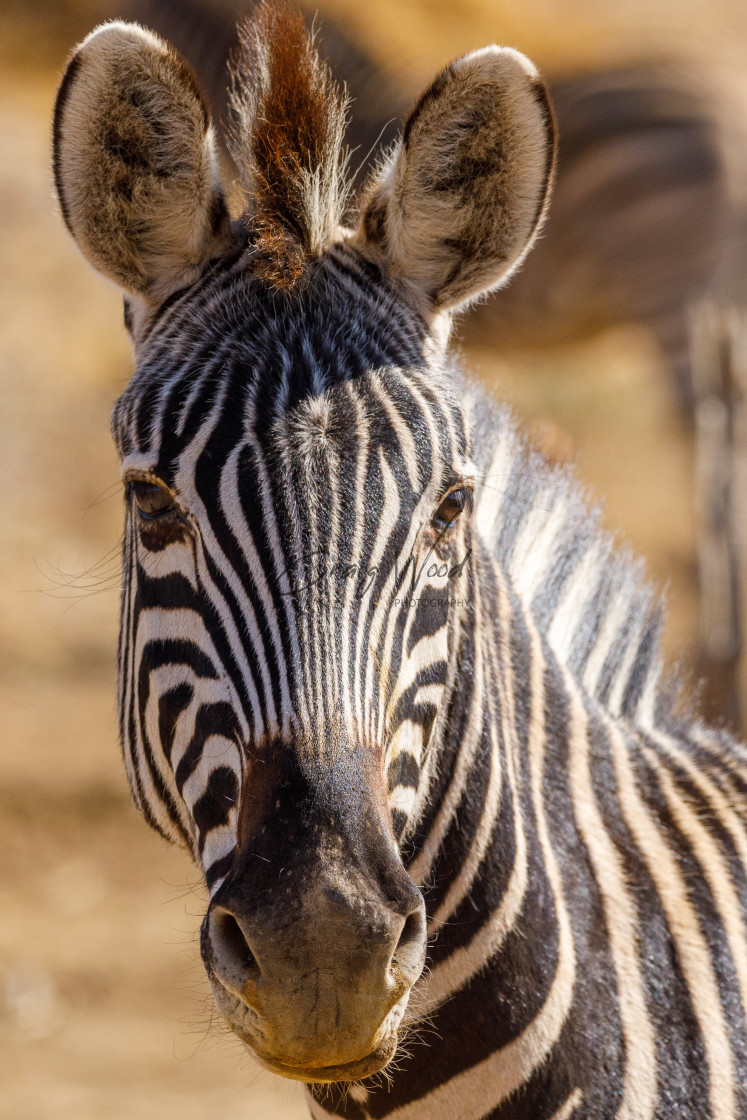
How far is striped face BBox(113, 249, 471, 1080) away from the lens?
2.34m

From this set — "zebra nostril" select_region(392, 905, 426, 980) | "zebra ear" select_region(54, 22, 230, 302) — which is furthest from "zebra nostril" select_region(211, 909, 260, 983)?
"zebra ear" select_region(54, 22, 230, 302)

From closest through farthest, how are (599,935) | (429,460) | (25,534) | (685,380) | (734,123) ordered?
1. (429,460)
2. (599,935)
3. (685,380)
4. (734,123)
5. (25,534)

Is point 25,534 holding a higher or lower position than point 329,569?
lower

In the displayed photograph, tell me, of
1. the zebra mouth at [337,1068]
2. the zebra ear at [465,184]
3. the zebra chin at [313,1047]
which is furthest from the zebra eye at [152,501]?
the zebra mouth at [337,1068]

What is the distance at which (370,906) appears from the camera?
2246 mm

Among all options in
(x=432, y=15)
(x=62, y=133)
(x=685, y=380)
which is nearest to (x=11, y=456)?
(x=432, y=15)

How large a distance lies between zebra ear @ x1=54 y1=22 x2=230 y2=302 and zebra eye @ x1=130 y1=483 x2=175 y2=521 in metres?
0.73

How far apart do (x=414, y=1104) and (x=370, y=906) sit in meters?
1.03

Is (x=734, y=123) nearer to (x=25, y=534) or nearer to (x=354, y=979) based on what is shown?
(x=25, y=534)

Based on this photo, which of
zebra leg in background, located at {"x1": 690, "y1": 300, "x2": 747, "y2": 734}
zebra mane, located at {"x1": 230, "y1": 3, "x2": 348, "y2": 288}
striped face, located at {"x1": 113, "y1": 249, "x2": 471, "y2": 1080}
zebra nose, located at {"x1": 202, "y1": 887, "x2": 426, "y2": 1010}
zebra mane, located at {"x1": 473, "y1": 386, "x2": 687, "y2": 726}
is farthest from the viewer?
zebra leg in background, located at {"x1": 690, "y1": 300, "x2": 747, "y2": 734}

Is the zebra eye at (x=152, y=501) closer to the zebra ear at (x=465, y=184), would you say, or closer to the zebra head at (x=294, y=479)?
the zebra head at (x=294, y=479)

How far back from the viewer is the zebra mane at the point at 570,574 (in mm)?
3764

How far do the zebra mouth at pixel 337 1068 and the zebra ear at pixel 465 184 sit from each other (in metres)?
2.04

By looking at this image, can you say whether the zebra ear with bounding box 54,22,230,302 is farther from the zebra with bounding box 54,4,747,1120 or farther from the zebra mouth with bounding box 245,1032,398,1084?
the zebra mouth with bounding box 245,1032,398,1084
